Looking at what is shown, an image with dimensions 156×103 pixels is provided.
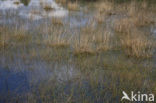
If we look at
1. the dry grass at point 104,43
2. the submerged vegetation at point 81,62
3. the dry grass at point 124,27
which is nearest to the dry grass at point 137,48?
the submerged vegetation at point 81,62

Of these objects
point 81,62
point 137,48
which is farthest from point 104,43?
point 81,62

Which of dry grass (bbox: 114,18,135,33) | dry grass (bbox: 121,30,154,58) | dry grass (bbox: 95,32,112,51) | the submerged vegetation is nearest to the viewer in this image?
the submerged vegetation

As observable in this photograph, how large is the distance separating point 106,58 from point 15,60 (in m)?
2.83

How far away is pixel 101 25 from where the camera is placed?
→ 33.2 feet

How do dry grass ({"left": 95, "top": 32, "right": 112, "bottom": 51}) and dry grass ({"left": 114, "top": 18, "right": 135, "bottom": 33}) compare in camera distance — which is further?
dry grass ({"left": 114, "top": 18, "right": 135, "bottom": 33})

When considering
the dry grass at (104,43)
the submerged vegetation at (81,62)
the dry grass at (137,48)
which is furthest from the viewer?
the dry grass at (104,43)

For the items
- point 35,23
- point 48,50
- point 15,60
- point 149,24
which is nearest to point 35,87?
point 15,60

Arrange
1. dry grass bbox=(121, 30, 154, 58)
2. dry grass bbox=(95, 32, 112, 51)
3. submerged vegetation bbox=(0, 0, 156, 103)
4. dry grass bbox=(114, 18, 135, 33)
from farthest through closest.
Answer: dry grass bbox=(114, 18, 135, 33), dry grass bbox=(95, 32, 112, 51), dry grass bbox=(121, 30, 154, 58), submerged vegetation bbox=(0, 0, 156, 103)

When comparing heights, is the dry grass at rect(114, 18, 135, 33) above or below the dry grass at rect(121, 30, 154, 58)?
above

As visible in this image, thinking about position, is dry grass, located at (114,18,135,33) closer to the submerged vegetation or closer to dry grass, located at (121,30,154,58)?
the submerged vegetation

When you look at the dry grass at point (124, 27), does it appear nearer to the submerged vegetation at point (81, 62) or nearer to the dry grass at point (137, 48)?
the submerged vegetation at point (81, 62)

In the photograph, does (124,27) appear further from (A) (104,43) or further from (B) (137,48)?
(B) (137,48)

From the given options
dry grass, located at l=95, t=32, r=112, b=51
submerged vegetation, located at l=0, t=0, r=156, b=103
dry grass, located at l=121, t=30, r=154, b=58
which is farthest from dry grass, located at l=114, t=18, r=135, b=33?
dry grass, located at l=121, t=30, r=154, b=58

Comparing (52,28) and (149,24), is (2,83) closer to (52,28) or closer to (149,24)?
(52,28)
